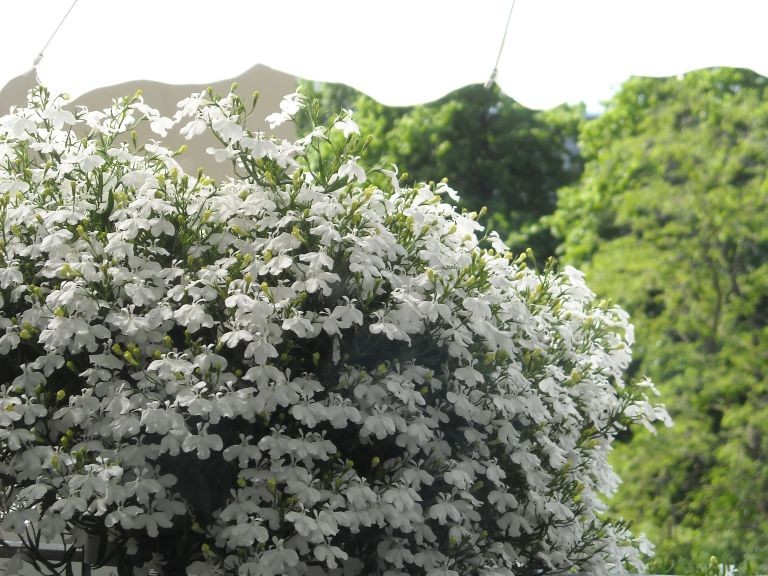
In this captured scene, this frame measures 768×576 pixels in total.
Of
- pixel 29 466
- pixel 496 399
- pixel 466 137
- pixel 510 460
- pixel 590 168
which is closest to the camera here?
pixel 29 466

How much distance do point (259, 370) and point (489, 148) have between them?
38.6ft

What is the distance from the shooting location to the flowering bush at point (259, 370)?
83.8 inches

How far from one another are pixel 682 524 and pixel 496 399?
6.53m

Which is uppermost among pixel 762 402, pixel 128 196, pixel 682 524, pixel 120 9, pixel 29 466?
pixel 120 9

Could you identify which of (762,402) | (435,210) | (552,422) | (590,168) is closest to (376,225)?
(435,210)

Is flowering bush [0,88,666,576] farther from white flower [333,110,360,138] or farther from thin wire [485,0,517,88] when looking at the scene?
thin wire [485,0,517,88]

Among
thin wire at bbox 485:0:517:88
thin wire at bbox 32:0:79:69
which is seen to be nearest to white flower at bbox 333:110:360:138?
thin wire at bbox 485:0:517:88

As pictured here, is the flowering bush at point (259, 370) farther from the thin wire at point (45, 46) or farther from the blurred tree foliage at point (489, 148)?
the blurred tree foliage at point (489, 148)

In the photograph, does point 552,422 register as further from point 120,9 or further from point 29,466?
point 120,9

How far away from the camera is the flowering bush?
6.98ft

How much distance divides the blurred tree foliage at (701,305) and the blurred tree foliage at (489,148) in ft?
13.7

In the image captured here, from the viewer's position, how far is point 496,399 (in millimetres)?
2324

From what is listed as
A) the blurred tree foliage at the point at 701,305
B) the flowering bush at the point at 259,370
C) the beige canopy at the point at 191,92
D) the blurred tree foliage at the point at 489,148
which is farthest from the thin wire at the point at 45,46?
the blurred tree foliage at the point at 489,148

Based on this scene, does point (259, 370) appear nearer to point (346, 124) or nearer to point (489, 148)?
point (346, 124)
